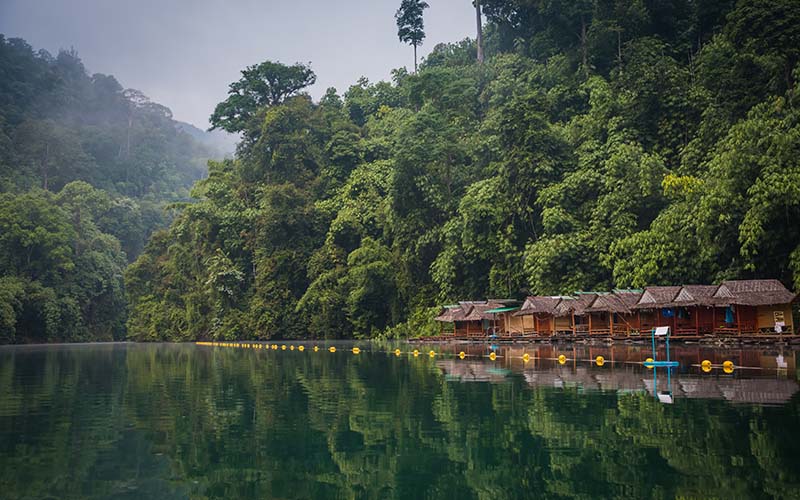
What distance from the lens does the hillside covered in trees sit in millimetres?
32781

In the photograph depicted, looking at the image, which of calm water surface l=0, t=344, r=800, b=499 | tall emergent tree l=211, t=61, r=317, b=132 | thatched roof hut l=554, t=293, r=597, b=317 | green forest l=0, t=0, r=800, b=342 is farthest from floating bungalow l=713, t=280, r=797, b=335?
tall emergent tree l=211, t=61, r=317, b=132

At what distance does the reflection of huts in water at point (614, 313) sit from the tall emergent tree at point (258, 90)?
160 feet

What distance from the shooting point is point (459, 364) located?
24766mm

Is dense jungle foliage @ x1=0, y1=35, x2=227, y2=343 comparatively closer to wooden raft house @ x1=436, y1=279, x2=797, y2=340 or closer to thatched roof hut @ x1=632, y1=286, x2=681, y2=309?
wooden raft house @ x1=436, y1=279, x2=797, y2=340

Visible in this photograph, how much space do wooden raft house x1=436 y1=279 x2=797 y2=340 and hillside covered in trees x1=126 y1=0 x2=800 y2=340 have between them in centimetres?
162

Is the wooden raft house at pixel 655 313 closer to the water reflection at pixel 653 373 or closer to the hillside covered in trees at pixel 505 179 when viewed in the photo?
the hillside covered in trees at pixel 505 179

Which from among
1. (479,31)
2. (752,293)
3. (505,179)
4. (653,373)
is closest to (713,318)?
(752,293)

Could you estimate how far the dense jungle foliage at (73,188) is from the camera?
62438 millimetres

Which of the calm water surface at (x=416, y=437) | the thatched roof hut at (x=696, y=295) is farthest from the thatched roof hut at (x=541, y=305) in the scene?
the calm water surface at (x=416, y=437)

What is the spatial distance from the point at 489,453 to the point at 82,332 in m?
68.7

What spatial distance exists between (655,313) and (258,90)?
5369 centimetres

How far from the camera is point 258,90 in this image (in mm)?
73688

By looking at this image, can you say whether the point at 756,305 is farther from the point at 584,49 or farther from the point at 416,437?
the point at 584,49

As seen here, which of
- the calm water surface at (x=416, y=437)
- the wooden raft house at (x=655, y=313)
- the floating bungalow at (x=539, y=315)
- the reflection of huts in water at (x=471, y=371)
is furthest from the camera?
the floating bungalow at (x=539, y=315)
